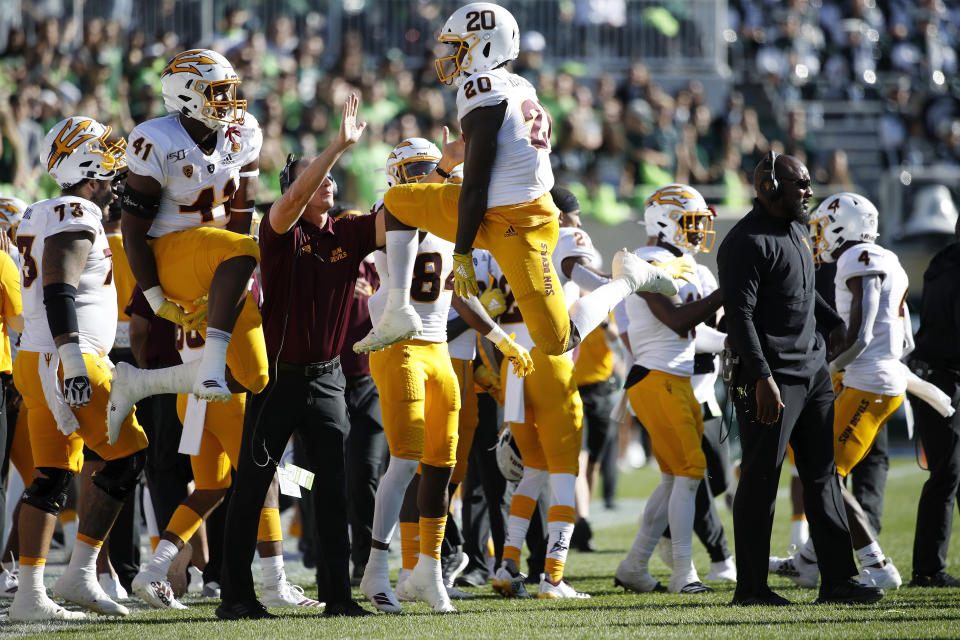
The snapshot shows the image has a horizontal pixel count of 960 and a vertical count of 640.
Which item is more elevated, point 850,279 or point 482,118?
point 482,118

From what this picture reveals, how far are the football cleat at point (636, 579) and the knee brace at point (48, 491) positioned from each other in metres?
3.03

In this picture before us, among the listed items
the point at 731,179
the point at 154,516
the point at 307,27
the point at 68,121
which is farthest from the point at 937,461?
the point at 307,27

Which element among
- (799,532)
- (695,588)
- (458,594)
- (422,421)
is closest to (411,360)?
(422,421)

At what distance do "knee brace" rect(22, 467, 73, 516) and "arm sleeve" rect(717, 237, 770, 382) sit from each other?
3.26 metres

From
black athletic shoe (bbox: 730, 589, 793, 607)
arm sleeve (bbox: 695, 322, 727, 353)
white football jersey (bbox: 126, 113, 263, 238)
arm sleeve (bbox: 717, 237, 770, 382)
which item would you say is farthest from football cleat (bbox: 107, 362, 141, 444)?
arm sleeve (bbox: 695, 322, 727, 353)

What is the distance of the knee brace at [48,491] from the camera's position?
231 inches

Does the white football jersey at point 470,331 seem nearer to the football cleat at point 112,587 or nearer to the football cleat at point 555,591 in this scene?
the football cleat at point 555,591

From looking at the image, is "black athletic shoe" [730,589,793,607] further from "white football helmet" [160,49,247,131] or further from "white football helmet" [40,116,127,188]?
"white football helmet" [40,116,127,188]

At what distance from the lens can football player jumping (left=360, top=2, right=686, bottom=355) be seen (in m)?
5.54

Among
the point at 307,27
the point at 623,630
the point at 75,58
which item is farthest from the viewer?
the point at 307,27

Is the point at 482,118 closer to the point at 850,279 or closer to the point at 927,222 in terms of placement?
the point at 850,279

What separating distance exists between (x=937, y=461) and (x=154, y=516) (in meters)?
4.60

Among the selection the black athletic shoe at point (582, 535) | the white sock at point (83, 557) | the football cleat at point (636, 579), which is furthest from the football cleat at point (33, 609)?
the black athletic shoe at point (582, 535)

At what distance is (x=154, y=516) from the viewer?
290 inches
